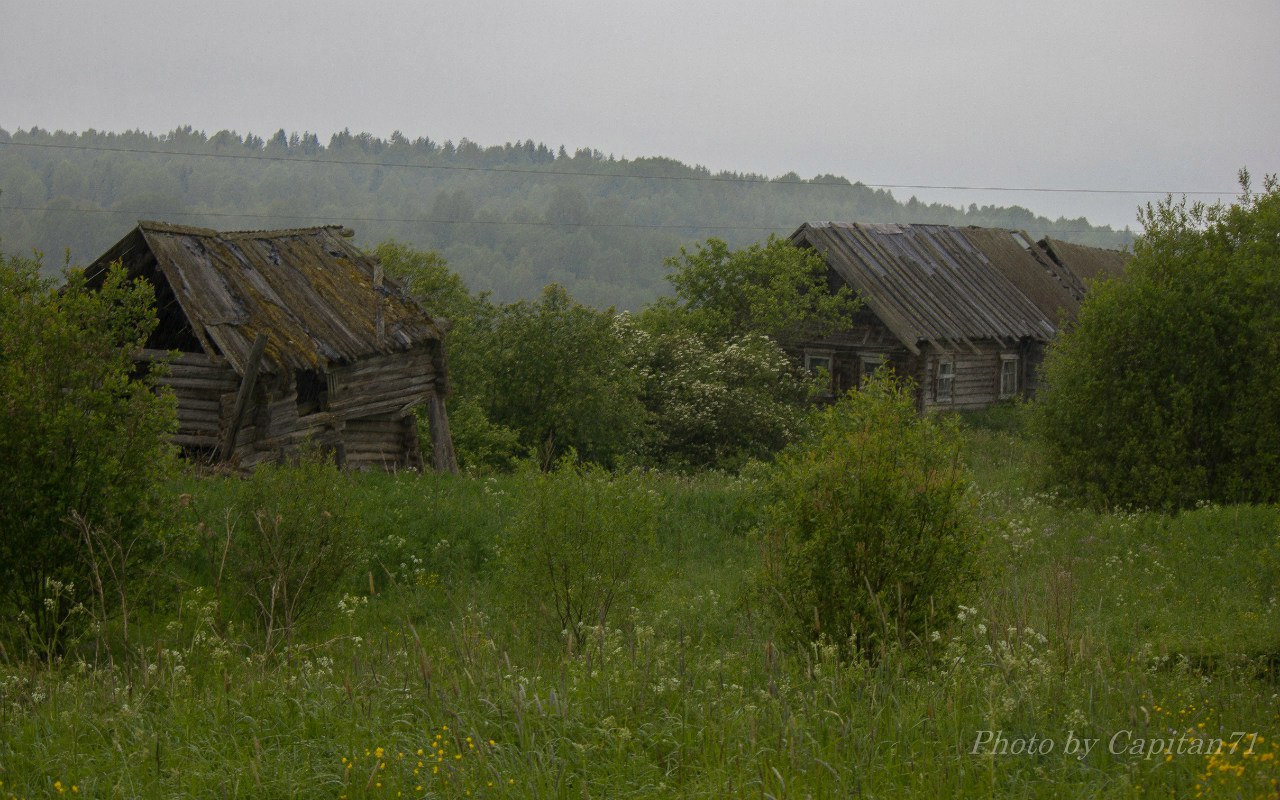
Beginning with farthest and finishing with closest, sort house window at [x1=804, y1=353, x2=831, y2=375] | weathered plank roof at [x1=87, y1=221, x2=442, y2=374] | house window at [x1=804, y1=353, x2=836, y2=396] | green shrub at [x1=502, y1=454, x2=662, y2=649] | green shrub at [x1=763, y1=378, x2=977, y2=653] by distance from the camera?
house window at [x1=804, y1=353, x2=831, y2=375], house window at [x1=804, y1=353, x2=836, y2=396], weathered plank roof at [x1=87, y1=221, x2=442, y2=374], green shrub at [x1=502, y1=454, x2=662, y2=649], green shrub at [x1=763, y1=378, x2=977, y2=653]

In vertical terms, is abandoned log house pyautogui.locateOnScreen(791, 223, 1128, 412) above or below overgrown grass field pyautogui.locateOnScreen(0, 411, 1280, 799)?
above

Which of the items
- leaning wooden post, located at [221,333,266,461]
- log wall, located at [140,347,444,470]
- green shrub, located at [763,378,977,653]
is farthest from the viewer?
log wall, located at [140,347,444,470]

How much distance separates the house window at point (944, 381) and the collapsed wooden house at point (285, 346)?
17068 mm

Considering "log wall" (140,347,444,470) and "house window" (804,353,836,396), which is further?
"house window" (804,353,836,396)

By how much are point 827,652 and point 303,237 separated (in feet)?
60.1

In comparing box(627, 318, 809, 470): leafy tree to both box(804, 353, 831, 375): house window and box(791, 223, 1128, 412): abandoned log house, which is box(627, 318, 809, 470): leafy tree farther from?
box(804, 353, 831, 375): house window

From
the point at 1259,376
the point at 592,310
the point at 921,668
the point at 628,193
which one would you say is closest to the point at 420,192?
the point at 628,193

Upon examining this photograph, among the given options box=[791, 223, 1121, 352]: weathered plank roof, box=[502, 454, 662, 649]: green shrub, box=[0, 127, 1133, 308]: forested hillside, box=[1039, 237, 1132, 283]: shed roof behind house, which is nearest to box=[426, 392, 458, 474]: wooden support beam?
box=[502, 454, 662, 649]: green shrub

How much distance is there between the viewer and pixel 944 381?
32969 millimetres

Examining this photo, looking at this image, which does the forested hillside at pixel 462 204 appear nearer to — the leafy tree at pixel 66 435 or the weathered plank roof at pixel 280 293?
the weathered plank roof at pixel 280 293

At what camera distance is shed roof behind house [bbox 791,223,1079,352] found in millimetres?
31344

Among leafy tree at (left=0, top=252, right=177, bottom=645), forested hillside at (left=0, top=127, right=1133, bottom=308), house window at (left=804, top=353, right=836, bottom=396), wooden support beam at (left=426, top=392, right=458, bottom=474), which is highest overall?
forested hillside at (left=0, top=127, right=1133, bottom=308)

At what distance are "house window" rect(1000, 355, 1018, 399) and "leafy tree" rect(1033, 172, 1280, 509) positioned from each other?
52.0 ft

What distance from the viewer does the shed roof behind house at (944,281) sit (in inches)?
1234
